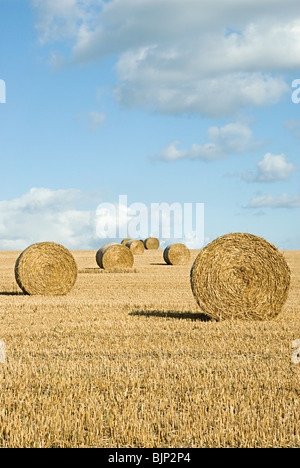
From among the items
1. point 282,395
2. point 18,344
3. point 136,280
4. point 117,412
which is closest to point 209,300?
point 18,344

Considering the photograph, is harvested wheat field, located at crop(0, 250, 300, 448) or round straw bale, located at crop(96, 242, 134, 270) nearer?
harvested wheat field, located at crop(0, 250, 300, 448)

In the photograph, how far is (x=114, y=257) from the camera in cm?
2831

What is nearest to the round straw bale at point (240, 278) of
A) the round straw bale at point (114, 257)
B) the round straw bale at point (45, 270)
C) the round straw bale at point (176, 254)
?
the round straw bale at point (45, 270)

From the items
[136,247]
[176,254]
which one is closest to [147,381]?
[176,254]

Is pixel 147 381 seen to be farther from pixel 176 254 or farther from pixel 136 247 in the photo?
pixel 136 247

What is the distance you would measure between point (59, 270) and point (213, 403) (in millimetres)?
11905

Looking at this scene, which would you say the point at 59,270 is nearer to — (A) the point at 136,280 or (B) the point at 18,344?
(A) the point at 136,280

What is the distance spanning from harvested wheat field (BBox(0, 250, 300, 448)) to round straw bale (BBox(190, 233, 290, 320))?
0.40 metres

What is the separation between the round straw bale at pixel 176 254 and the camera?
3500 cm

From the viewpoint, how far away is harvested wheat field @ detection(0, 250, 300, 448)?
15.3 ft

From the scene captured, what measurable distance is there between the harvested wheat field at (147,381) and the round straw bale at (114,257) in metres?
16.5

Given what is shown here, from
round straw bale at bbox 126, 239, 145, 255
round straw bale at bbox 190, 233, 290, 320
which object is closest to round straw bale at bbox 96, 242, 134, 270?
round straw bale at bbox 126, 239, 145, 255

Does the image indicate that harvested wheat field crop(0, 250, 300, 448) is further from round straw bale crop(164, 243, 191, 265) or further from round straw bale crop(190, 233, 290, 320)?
round straw bale crop(164, 243, 191, 265)

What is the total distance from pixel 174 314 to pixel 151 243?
130ft
